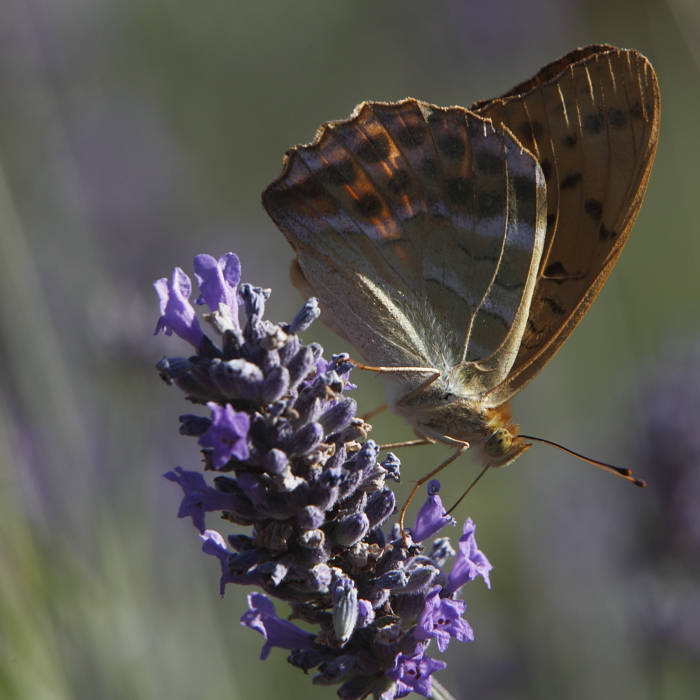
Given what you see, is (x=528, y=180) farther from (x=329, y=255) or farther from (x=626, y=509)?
(x=626, y=509)

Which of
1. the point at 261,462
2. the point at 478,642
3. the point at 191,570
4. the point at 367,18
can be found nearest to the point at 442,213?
the point at 261,462

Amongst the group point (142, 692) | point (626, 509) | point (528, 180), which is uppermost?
point (528, 180)

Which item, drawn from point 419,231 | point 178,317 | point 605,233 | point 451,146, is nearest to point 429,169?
point 451,146

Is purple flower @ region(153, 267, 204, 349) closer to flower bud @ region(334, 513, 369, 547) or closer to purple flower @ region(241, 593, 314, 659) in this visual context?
flower bud @ region(334, 513, 369, 547)

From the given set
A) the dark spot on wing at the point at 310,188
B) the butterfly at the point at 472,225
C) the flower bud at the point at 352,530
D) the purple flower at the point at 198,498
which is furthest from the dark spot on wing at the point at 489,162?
the purple flower at the point at 198,498

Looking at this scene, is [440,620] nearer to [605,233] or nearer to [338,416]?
[338,416]

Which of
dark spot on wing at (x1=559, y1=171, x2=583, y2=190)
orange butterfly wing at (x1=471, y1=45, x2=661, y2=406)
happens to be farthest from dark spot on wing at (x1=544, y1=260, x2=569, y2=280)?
dark spot on wing at (x1=559, y1=171, x2=583, y2=190)

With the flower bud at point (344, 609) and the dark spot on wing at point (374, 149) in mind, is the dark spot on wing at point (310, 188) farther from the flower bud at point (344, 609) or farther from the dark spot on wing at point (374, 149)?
the flower bud at point (344, 609)
